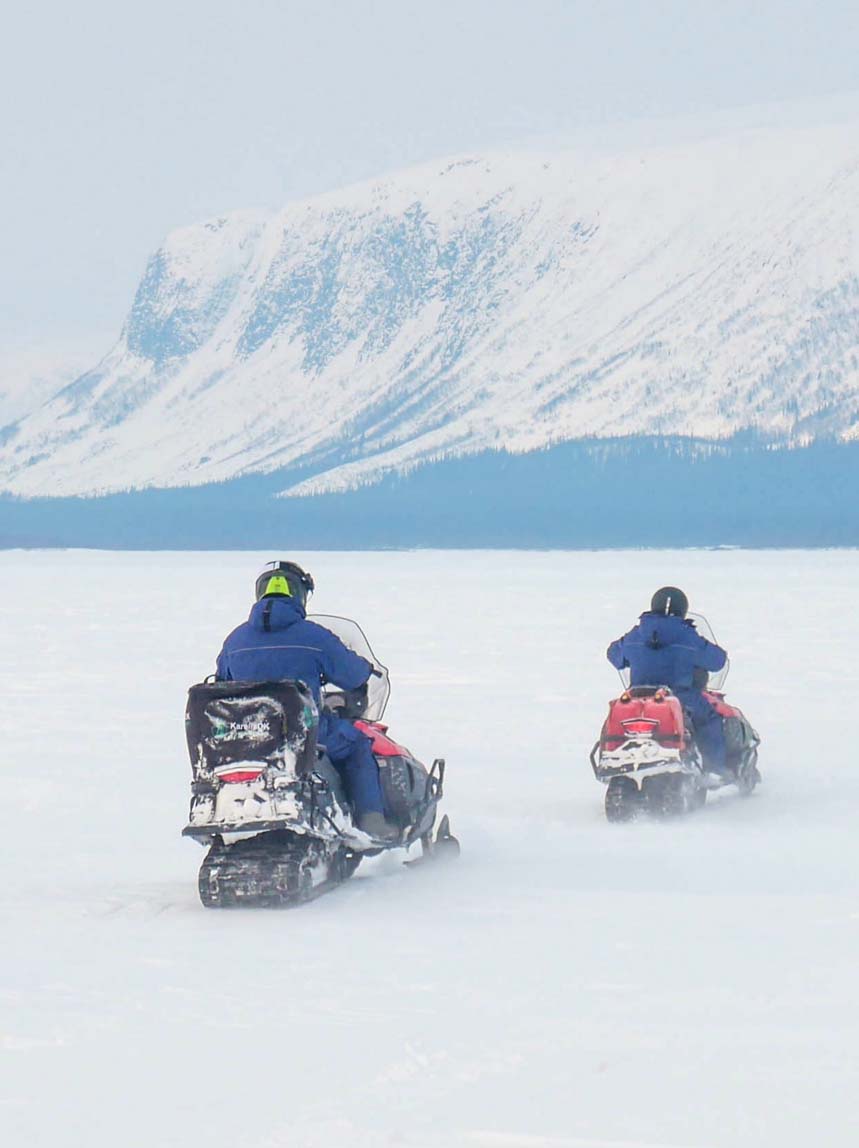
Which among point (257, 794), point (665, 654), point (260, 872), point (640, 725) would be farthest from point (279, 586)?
point (665, 654)

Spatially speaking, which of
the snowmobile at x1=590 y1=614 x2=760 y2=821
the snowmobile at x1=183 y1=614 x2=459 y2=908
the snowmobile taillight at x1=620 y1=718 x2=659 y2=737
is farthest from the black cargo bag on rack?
the snowmobile taillight at x1=620 y1=718 x2=659 y2=737

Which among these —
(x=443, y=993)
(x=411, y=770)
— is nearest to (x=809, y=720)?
(x=411, y=770)

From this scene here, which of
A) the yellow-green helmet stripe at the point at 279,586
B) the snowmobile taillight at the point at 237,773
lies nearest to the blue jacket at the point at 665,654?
the yellow-green helmet stripe at the point at 279,586

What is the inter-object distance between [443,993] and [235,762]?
6.56ft

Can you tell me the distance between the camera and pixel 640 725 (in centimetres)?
1184

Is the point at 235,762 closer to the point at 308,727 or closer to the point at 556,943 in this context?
the point at 308,727

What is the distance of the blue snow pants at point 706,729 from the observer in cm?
1265

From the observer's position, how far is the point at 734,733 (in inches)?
507

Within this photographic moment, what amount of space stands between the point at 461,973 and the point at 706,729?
5.67m

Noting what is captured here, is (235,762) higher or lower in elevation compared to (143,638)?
lower

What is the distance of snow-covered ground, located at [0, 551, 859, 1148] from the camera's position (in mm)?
5445

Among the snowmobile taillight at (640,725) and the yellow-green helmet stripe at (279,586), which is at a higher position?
the yellow-green helmet stripe at (279,586)

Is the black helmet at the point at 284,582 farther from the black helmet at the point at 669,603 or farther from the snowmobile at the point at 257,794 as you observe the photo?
the black helmet at the point at 669,603

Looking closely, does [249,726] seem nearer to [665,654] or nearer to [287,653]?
[287,653]
